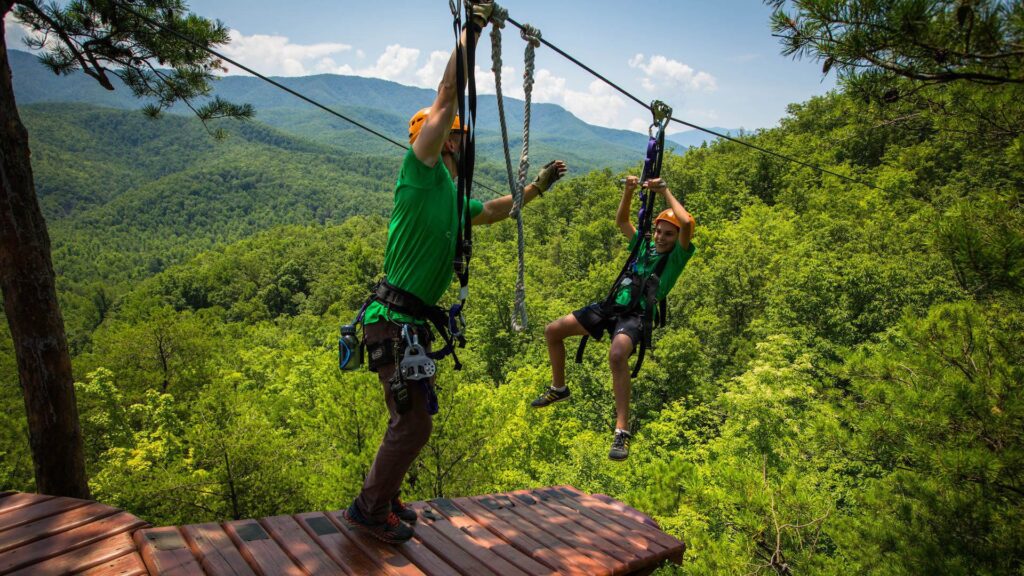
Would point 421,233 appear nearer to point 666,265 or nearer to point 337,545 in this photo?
point 337,545

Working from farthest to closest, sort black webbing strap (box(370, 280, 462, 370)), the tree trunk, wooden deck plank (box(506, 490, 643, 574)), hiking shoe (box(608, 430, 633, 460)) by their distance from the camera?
hiking shoe (box(608, 430, 633, 460))
the tree trunk
wooden deck plank (box(506, 490, 643, 574))
black webbing strap (box(370, 280, 462, 370))

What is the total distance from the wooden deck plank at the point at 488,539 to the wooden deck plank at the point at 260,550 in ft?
3.80

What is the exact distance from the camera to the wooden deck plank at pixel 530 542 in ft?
10.6

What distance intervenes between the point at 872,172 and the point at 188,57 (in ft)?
107

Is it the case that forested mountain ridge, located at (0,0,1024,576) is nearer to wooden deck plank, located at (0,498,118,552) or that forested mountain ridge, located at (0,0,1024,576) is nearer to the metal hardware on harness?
the metal hardware on harness

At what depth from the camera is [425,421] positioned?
286cm

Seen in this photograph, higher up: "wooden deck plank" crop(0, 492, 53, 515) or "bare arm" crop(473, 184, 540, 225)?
"bare arm" crop(473, 184, 540, 225)

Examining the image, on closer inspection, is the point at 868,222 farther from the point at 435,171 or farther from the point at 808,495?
the point at 435,171

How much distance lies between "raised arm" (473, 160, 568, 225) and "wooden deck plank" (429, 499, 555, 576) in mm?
2116

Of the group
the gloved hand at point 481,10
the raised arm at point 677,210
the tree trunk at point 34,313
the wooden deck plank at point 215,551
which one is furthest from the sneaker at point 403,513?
the gloved hand at point 481,10

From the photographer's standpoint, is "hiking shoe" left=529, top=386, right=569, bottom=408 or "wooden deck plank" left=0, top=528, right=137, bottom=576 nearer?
"wooden deck plank" left=0, top=528, right=137, bottom=576

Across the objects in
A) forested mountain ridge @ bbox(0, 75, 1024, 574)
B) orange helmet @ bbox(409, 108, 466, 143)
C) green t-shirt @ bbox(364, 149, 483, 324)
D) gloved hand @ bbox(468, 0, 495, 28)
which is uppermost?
gloved hand @ bbox(468, 0, 495, 28)

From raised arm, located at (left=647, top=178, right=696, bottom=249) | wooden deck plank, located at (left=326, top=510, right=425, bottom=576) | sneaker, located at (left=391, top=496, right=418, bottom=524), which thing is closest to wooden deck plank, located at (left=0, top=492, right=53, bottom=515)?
wooden deck plank, located at (left=326, top=510, right=425, bottom=576)

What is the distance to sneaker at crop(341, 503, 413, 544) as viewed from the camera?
311cm
